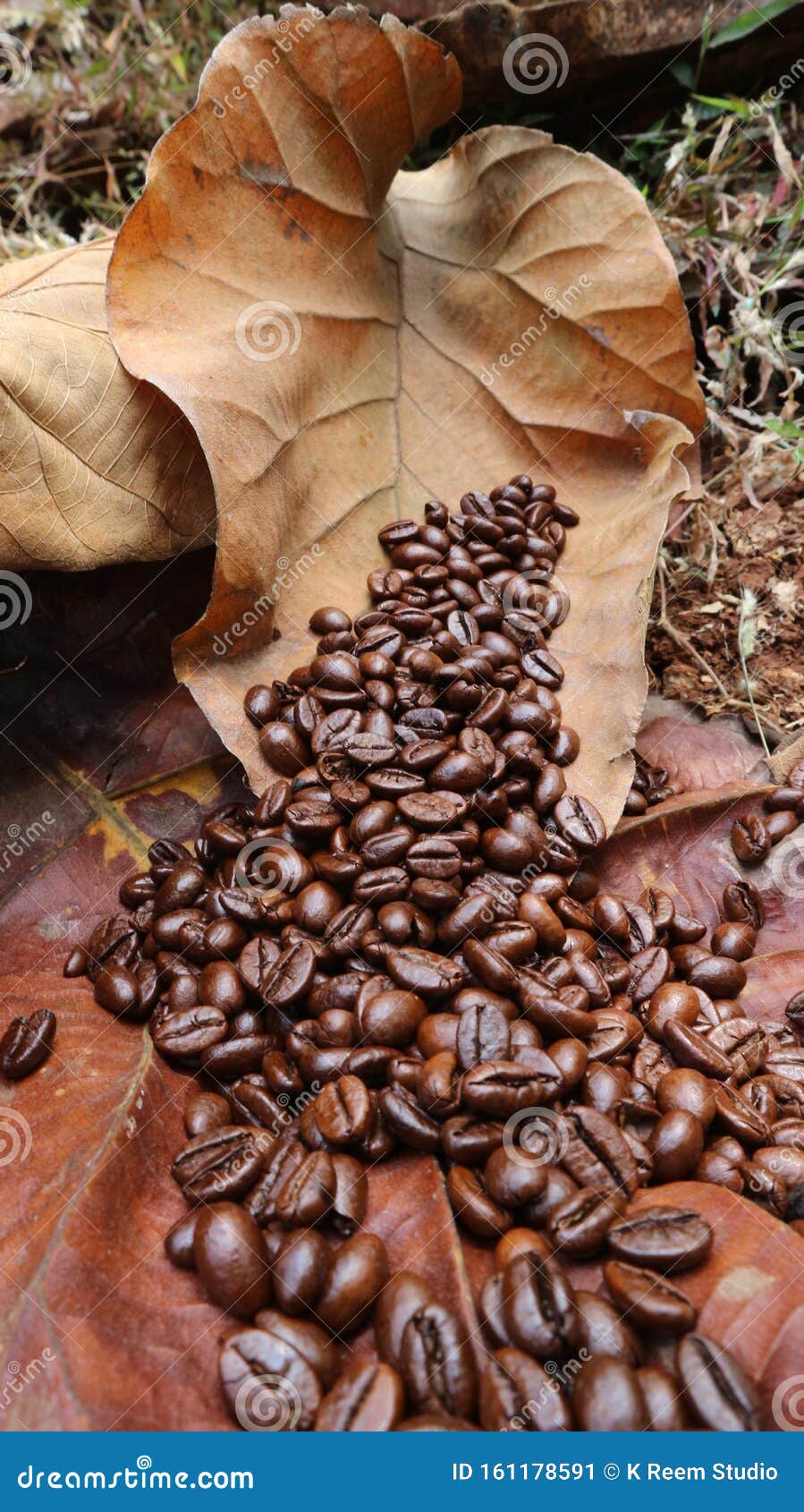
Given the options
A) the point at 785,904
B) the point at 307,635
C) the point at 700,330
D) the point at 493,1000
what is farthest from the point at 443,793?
the point at 700,330

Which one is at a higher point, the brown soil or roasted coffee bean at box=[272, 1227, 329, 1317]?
roasted coffee bean at box=[272, 1227, 329, 1317]

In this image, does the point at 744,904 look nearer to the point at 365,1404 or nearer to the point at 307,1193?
the point at 307,1193

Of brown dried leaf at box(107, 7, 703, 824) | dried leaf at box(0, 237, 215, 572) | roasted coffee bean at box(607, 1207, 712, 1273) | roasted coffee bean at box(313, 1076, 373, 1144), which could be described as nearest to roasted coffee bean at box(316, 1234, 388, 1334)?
roasted coffee bean at box(313, 1076, 373, 1144)

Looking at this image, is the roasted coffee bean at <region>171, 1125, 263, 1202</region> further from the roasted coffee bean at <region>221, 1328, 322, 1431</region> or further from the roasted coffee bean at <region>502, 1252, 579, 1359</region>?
the roasted coffee bean at <region>502, 1252, 579, 1359</region>

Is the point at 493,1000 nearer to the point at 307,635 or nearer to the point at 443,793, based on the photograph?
the point at 443,793

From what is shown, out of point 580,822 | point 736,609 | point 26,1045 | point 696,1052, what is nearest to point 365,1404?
point 696,1052

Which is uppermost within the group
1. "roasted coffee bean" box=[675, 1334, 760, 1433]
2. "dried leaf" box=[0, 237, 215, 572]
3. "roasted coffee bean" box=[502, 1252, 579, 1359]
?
"dried leaf" box=[0, 237, 215, 572]

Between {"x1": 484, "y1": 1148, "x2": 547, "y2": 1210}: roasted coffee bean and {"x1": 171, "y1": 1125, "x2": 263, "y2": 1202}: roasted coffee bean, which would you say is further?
{"x1": 171, "y1": 1125, "x2": 263, "y2": 1202}: roasted coffee bean

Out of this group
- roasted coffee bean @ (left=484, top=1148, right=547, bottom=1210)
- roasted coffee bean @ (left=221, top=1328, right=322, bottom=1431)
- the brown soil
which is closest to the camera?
roasted coffee bean @ (left=221, top=1328, right=322, bottom=1431)
